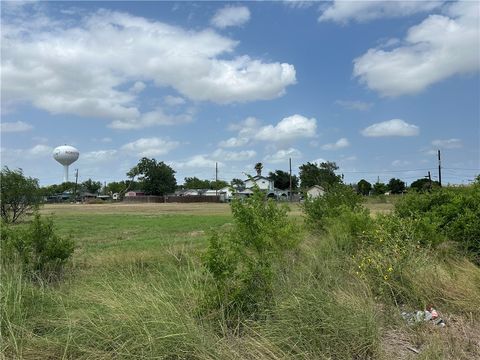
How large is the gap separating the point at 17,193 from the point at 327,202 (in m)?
26.5

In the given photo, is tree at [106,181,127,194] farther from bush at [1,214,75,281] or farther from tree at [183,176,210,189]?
bush at [1,214,75,281]

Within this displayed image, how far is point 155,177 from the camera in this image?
12850 centimetres

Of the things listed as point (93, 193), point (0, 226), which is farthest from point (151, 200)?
point (0, 226)

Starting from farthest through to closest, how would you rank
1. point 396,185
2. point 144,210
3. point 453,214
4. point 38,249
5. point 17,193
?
point 396,185
point 144,210
point 17,193
point 453,214
point 38,249

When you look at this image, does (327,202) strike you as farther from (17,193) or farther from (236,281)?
(17,193)

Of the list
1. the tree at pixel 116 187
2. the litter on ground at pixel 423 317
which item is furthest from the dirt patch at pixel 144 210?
the tree at pixel 116 187

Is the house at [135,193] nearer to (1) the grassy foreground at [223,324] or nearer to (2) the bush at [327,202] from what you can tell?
(2) the bush at [327,202]

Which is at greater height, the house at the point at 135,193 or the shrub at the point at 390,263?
the house at the point at 135,193

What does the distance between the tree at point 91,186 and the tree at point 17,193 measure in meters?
135

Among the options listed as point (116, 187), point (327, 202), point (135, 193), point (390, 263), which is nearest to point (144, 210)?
point (327, 202)

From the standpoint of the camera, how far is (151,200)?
120250 mm

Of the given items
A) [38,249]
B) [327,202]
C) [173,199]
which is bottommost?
[38,249]

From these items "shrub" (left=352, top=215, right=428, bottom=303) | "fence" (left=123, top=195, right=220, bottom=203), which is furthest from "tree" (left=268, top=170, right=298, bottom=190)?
"shrub" (left=352, top=215, right=428, bottom=303)

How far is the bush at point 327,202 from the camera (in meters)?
14.6
